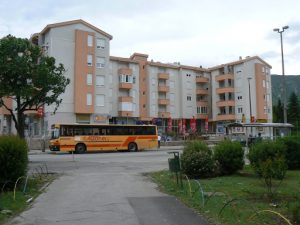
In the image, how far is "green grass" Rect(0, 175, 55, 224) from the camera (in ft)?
33.0

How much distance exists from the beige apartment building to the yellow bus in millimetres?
18465

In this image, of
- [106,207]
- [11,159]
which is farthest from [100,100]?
[106,207]

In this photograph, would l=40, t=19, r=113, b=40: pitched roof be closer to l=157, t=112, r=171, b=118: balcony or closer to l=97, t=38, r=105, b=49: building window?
l=97, t=38, r=105, b=49: building window

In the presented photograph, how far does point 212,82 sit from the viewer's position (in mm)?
86750

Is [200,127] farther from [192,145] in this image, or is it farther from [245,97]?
[192,145]

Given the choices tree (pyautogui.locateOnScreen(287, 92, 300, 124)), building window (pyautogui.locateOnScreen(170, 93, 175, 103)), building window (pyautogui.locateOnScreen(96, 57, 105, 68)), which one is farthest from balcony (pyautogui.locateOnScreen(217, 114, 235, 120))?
building window (pyautogui.locateOnScreen(96, 57, 105, 68))

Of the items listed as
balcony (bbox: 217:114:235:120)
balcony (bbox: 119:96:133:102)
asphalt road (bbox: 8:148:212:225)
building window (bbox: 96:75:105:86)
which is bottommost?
asphalt road (bbox: 8:148:212:225)

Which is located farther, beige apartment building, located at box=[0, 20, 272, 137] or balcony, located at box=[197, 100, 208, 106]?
balcony, located at box=[197, 100, 208, 106]

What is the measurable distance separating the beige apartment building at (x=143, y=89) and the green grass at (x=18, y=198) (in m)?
43.2

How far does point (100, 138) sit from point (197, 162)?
24.9 metres

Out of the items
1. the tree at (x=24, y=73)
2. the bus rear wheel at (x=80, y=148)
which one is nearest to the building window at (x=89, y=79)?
the bus rear wheel at (x=80, y=148)

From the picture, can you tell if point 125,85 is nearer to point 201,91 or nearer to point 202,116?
point 201,91

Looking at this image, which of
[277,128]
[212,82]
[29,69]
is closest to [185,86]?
[212,82]

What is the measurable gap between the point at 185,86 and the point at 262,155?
6856 centimetres
